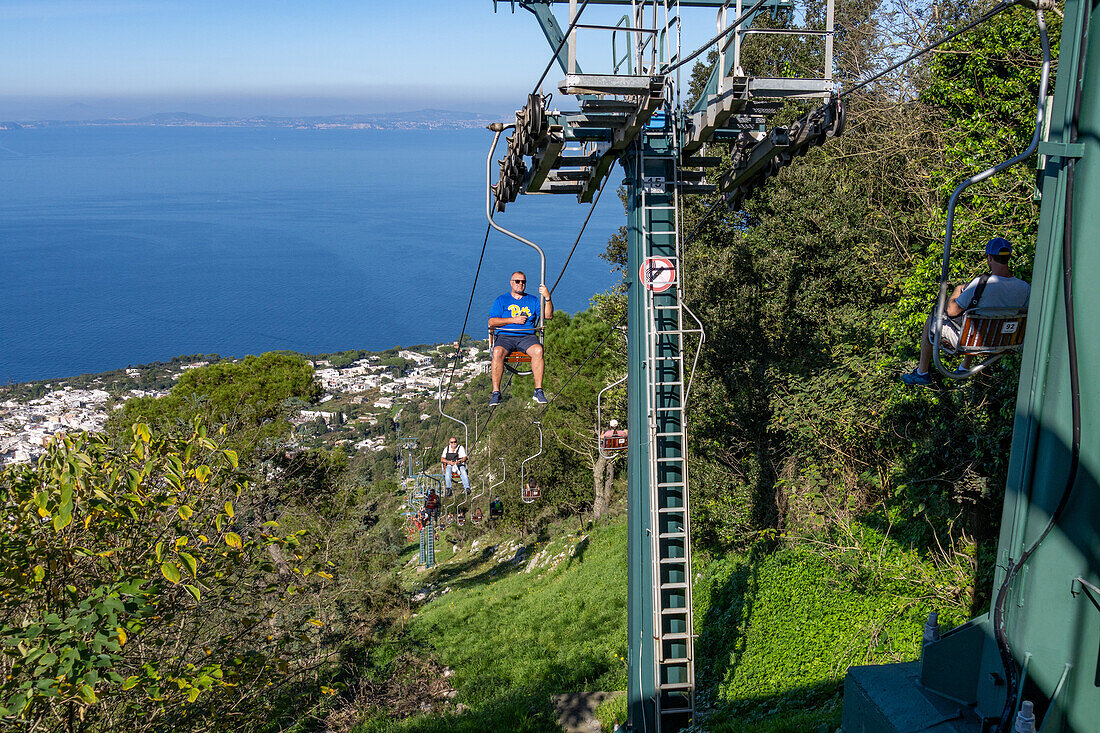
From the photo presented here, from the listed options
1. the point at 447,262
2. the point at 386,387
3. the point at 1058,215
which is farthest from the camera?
the point at 447,262

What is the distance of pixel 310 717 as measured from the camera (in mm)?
11555

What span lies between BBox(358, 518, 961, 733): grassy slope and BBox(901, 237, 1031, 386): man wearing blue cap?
4945mm

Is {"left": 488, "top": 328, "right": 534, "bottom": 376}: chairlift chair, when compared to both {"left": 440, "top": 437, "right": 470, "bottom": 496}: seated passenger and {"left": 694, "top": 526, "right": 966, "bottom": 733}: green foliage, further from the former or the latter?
{"left": 440, "top": 437, "right": 470, "bottom": 496}: seated passenger

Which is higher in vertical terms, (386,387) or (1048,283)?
(1048,283)

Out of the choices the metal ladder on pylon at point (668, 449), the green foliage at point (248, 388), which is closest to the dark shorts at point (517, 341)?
the metal ladder on pylon at point (668, 449)

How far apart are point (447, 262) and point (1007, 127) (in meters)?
107

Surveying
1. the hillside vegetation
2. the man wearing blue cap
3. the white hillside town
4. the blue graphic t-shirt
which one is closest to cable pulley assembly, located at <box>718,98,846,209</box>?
the hillside vegetation

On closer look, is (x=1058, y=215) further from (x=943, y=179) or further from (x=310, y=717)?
(x=310, y=717)

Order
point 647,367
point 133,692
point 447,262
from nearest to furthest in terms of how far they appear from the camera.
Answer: point 133,692
point 647,367
point 447,262

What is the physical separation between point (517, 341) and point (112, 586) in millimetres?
6034

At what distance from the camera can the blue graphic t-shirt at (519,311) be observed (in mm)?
9820

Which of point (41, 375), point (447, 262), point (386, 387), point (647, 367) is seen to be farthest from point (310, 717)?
point (447, 262)

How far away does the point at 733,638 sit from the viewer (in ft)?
38.3

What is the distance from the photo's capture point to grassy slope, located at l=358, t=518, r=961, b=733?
32.7 feet
